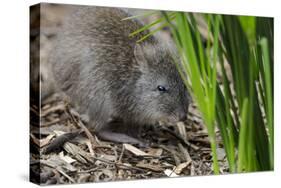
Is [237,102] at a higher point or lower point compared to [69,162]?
higher

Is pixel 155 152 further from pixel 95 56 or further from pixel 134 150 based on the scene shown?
pixel 95 56

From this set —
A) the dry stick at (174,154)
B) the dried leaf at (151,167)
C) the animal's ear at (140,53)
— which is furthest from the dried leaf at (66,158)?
the animal's ear at (140,53)

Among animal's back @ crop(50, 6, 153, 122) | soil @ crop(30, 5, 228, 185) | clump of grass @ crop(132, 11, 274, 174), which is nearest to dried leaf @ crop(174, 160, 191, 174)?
soil @ crop(30, 5, 228, 185)

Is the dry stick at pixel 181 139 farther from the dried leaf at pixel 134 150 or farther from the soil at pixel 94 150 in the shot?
the dried leaf at pixel 134 150

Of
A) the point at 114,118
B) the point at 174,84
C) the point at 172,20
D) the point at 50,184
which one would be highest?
the point at 172,20

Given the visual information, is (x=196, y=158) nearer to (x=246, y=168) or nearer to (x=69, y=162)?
(x=246, y=168)

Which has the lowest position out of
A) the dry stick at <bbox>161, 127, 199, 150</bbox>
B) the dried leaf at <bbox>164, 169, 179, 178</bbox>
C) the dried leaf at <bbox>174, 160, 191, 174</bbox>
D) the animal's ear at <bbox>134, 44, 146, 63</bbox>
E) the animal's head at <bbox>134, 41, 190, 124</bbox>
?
the dried leaf at <bbox>164, 169, 179, 178</bbox>

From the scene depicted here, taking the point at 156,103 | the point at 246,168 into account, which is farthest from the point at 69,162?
the point at 246,168

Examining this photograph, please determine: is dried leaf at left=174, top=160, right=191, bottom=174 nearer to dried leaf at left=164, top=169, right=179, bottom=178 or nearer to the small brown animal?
dried leaf at left=164, top=169, right=179, bottom=178
